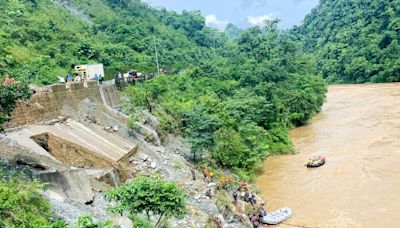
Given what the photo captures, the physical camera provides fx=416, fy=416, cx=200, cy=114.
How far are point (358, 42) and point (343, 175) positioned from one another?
68913 millimetres

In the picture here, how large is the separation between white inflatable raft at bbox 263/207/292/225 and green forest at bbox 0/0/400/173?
21.7 feet

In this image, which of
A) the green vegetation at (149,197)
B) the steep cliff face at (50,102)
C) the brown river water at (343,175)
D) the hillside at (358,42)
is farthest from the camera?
the hillside at (358,42)

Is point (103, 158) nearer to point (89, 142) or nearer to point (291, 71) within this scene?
point (89, 142)

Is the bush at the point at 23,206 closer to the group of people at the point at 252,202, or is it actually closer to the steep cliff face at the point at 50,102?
the steep cliff face at the point at 50,102

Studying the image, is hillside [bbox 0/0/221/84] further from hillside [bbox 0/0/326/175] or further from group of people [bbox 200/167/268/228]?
group of people [bbox 200/167/268/228]

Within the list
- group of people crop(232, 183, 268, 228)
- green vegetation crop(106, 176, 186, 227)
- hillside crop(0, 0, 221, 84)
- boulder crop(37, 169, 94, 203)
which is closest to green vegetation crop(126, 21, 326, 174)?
group of people crop(232, 183, 268, 228)

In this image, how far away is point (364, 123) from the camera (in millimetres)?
43156

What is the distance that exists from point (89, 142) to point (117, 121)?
4.88 metres

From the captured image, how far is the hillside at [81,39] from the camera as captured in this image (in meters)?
31.7

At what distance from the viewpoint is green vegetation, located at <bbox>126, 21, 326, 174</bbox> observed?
29.7 metres

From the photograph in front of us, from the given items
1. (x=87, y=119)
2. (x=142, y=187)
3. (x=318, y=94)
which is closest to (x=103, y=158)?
(x=87, y=119)

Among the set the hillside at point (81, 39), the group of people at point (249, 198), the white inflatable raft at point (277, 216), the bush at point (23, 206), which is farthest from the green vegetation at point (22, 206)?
the hillside at point (81, 39)

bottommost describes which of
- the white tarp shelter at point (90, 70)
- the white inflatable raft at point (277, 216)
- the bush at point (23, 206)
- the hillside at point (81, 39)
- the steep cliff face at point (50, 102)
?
the white inflatable raft at point (277, 216)

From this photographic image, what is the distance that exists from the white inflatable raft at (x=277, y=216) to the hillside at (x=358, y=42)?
58560 millimetres
